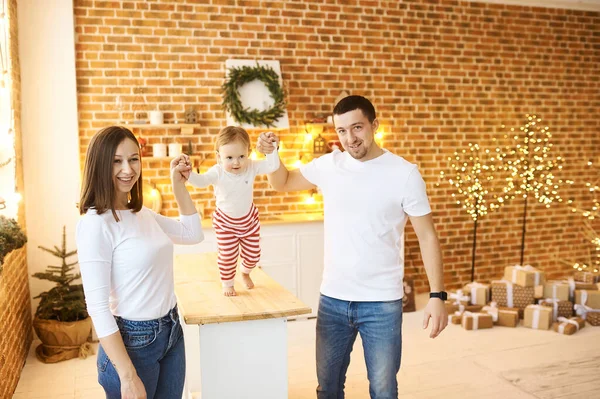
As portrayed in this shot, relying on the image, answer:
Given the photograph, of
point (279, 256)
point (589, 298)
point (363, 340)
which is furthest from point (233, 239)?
point (589, 298)

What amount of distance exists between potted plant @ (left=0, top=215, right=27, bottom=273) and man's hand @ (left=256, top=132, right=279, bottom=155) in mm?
1593

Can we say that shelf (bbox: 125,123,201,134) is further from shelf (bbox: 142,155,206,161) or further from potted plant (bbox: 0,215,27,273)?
potted plant (bbox: 0,215,27,273)

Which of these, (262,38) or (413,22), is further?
(413,22)

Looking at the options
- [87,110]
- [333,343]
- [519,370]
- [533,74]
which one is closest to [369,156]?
[333,343]

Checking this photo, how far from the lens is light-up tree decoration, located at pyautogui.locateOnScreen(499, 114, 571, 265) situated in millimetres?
5681

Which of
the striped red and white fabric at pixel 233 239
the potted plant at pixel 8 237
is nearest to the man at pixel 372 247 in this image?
the striped red and white fabric at pixel 233 239

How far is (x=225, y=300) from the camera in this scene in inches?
94.7

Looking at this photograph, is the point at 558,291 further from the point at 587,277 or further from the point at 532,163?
the point at 532,163

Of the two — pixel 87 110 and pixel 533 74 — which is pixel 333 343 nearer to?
pixel 87 110

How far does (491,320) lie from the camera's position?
4711 millimetres

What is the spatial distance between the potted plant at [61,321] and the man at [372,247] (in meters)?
2.41

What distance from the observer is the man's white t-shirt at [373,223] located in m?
2.31

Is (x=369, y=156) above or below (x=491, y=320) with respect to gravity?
above

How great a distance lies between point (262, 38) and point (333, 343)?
341cm
